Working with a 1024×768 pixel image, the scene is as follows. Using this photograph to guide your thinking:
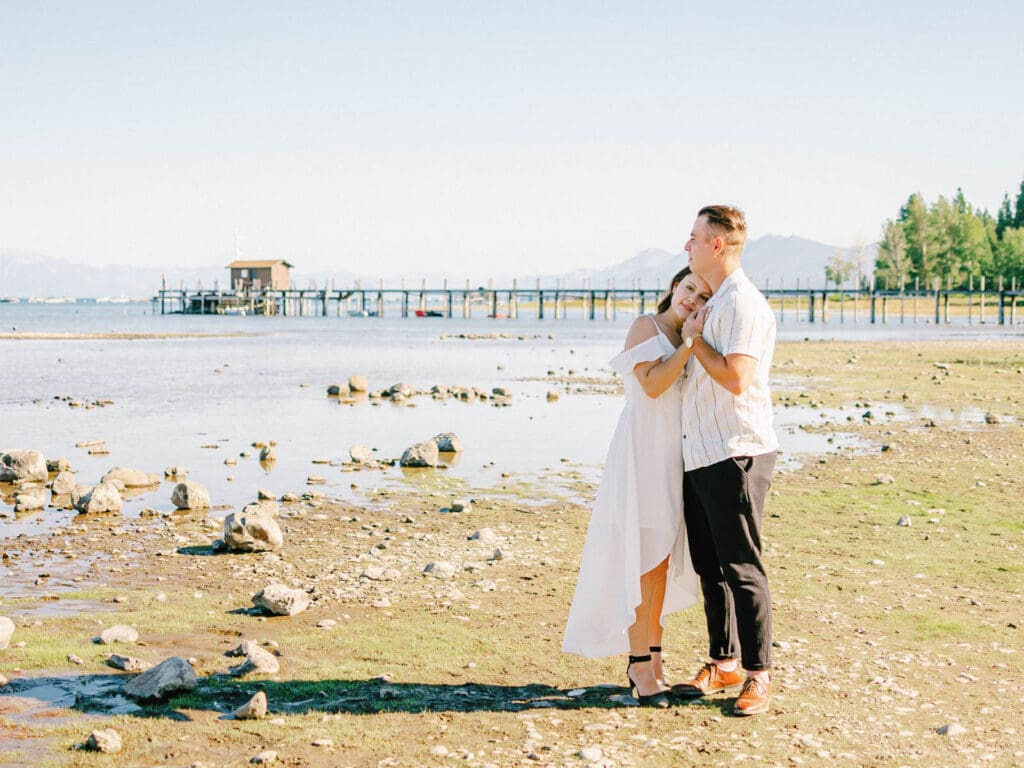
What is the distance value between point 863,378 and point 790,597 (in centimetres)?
2585

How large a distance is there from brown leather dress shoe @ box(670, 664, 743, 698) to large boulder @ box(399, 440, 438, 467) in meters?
9.95

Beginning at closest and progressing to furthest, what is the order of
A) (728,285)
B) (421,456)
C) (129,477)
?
1. (728,285)
2. (129,477)
3. (421,456)

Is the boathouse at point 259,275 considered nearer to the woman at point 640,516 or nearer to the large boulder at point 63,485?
the large boulder at point 63,485

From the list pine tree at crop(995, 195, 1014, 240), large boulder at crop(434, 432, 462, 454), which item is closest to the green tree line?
pine tree at crop(995, 195, 1014, 240)

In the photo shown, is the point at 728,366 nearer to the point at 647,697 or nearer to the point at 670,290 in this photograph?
the point at 670,290

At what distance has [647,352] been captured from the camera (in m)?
5.83

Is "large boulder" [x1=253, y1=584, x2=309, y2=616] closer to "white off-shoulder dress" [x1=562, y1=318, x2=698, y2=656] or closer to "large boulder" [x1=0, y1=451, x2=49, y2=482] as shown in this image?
"white off-shoulder dress" [x1=562, y1=318, x2=698, y2=656]

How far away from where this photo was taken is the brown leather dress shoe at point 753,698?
19.3 ft

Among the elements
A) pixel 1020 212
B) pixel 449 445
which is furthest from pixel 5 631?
pixel 1020 212

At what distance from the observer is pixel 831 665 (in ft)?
22.0

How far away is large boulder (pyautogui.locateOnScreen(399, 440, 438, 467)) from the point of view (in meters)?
16.0

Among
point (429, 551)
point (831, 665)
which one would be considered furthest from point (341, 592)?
point (831, 665)

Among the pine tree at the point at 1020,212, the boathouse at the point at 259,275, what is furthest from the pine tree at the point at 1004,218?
the boathouse at the point at 259,275

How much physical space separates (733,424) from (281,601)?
387cm
